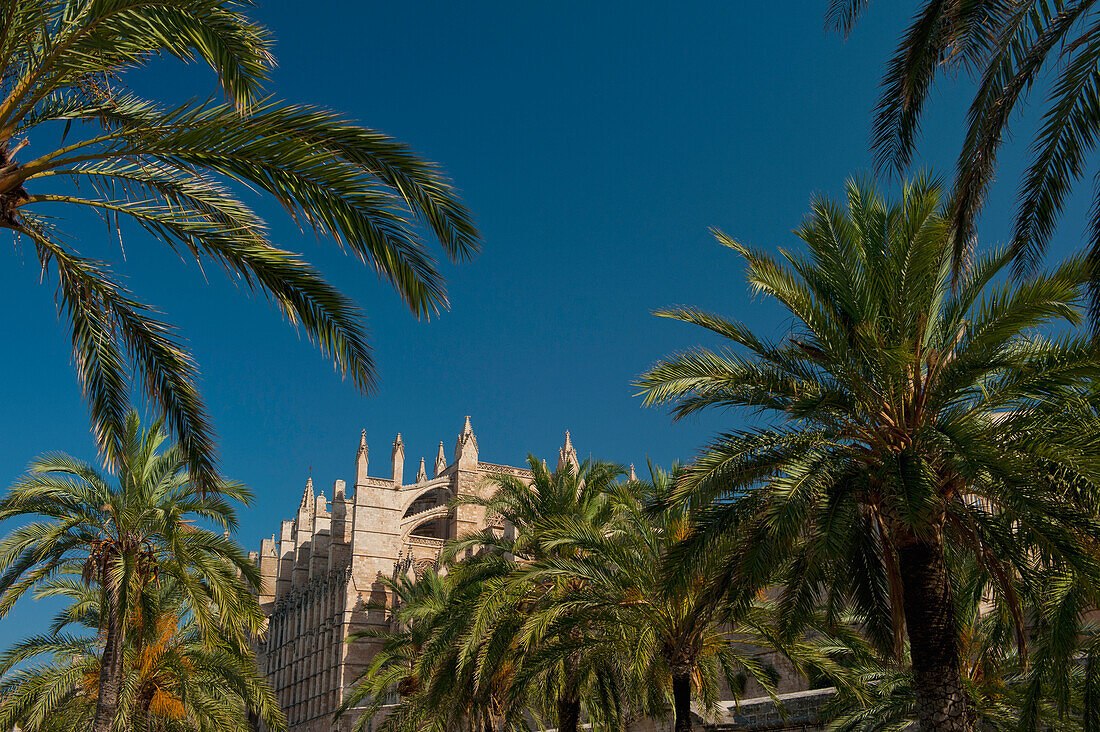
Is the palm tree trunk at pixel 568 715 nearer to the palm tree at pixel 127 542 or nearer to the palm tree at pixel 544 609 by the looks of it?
the palm tree at pixel 544 609

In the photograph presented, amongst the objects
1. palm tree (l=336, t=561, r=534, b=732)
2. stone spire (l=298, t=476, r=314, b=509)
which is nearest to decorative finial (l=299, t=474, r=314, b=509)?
stone spire (l=298, t=476, r=314, b=509)

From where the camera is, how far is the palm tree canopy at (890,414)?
9.23 metres

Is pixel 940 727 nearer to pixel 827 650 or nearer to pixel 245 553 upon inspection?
pixel 827 650

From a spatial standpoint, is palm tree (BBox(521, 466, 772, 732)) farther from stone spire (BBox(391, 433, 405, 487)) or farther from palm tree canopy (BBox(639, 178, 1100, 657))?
stone spire (BBox(391, 433, 405, 487))

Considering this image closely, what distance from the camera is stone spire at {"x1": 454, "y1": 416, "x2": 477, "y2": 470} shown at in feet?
150

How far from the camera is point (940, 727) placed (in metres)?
9.87

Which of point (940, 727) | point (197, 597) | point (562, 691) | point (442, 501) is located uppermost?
point (442, 501)

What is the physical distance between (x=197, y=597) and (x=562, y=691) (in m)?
6.18

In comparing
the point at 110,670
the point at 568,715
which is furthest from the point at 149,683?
the point at 568,715

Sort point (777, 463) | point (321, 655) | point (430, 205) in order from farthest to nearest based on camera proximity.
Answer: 1. point (321, 655)
2. point (777, 463)
3. point (430, 205)

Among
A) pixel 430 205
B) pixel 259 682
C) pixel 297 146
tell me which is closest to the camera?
pixel 297 146

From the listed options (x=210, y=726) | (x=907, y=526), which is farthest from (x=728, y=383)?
(x=210, y=726)

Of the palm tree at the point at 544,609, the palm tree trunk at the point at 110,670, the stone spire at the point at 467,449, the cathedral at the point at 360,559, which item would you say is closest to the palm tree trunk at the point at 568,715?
the palm tree at the point at 544,609

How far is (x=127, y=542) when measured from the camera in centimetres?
1552
